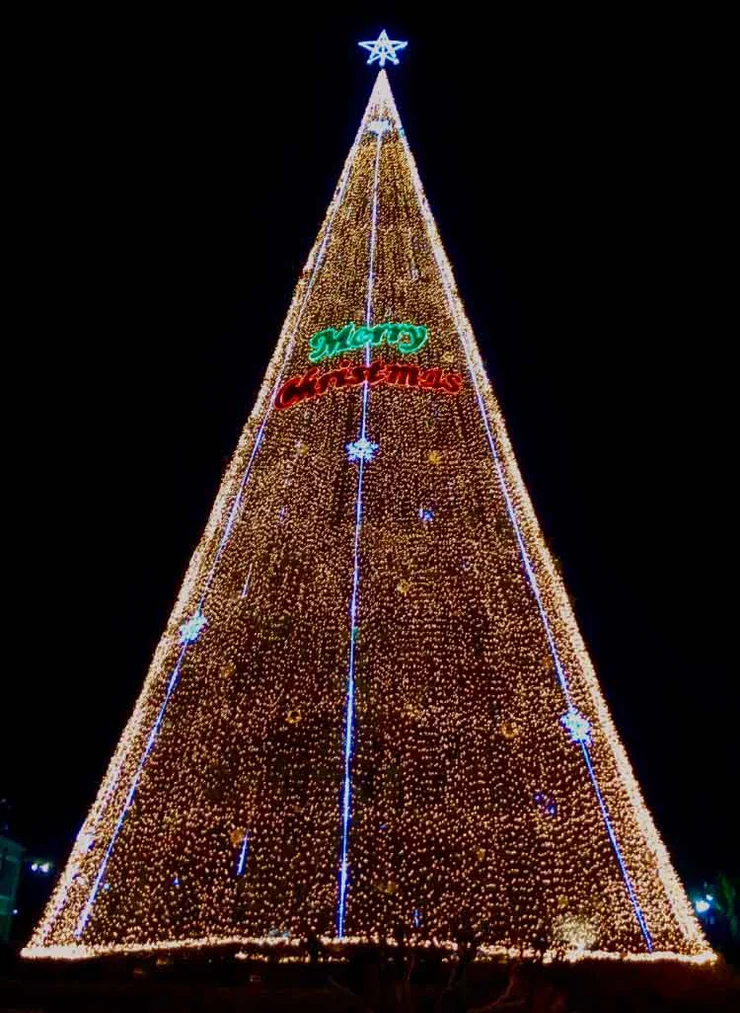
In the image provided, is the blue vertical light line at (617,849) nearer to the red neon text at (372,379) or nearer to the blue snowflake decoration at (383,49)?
the red neon text at (372,379)

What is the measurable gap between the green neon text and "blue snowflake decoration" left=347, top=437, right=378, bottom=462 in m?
1.25

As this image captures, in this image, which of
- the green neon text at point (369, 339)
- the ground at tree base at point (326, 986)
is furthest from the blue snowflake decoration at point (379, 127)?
the ground at tree base at point (326, 986)

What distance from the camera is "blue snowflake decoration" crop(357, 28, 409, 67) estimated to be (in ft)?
39.7

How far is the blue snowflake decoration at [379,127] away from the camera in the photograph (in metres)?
12.1

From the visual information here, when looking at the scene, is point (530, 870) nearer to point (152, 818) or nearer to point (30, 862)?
point (152, 818)

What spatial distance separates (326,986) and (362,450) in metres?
4.78

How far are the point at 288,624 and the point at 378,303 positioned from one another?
3.97m

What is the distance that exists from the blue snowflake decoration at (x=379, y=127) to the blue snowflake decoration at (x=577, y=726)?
25.6 ft

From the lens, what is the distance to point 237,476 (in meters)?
9.57

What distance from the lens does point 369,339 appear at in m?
10.1

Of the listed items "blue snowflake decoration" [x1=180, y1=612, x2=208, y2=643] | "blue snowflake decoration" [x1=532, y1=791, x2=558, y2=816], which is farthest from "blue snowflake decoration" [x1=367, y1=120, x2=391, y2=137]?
"blue snowflake decoration" [x1=532, y1=791, x2=558, y2=816]

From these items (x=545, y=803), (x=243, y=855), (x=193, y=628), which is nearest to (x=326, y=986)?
(x=243, y=855)

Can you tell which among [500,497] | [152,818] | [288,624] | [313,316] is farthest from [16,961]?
→ [313,316]

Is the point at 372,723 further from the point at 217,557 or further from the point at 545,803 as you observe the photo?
the point at 217,557
